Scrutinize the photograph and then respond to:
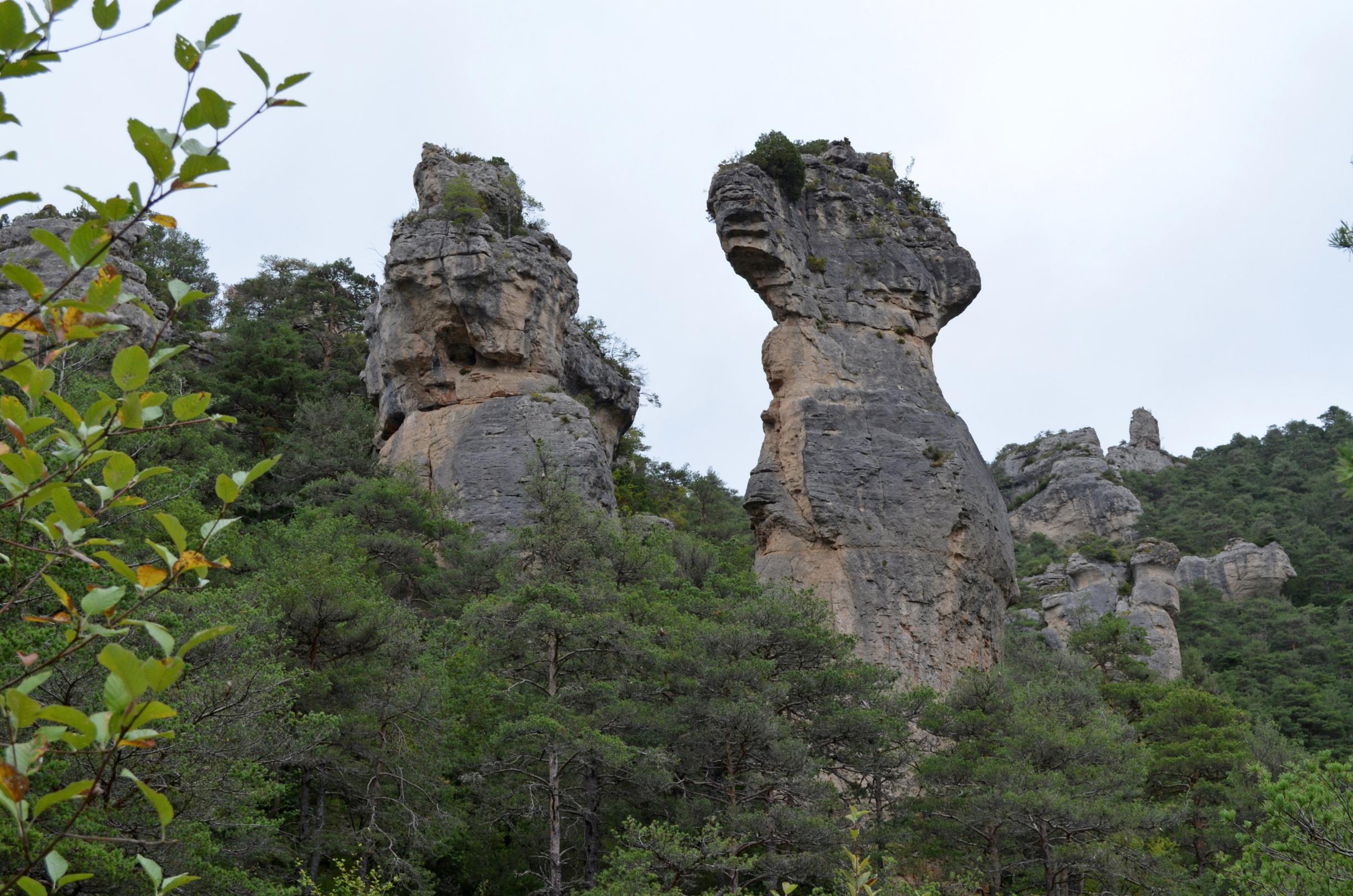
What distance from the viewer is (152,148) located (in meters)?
2.16

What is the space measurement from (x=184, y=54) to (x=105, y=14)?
0.16 meters

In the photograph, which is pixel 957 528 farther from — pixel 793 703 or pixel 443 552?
pixel 443 552

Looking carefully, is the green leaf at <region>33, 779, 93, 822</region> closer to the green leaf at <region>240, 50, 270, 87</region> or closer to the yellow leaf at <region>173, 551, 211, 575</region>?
the yellow leaf at <region>173, 551, 211, 575</region>

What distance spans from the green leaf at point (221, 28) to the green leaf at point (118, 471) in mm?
902

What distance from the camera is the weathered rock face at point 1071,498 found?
55656 mm

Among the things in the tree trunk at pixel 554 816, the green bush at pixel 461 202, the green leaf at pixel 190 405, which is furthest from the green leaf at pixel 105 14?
the green bush at pixel 461 202

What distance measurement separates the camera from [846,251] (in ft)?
88.9

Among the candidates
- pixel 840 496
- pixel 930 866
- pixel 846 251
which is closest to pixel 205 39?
pixel 930 866

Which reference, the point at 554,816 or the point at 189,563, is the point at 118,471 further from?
the point at 554,816

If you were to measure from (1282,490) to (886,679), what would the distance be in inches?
2116

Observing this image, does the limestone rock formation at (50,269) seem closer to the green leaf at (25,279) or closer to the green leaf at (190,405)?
the green leaf at (190,405)

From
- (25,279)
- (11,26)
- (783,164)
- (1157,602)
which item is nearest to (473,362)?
(783,164)

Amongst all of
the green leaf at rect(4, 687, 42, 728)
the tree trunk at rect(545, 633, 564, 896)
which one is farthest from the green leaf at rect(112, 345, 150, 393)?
the tree trunk at rect(545, 633, 564, 896)

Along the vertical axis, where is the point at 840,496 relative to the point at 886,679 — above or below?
above
